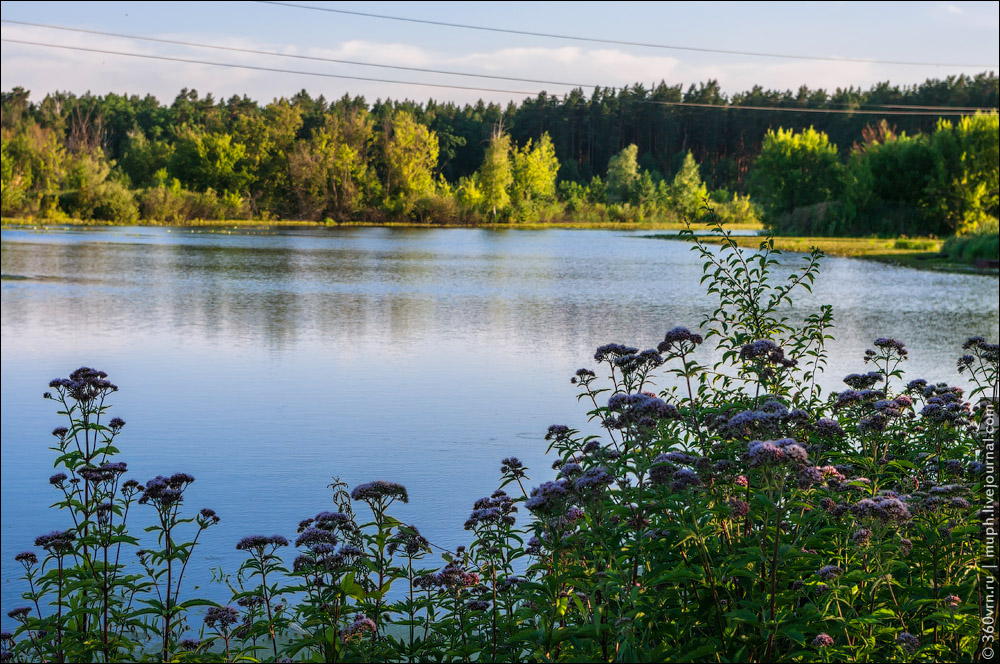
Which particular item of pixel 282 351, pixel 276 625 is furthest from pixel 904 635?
pixel 282 351

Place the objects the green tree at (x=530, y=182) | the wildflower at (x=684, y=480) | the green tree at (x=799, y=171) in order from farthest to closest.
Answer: the green tree at (x=530, y=182), the green tree at (x=799, y=171), the wildflower at (x=684, y=480)

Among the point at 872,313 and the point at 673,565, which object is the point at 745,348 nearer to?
the point at 673,565

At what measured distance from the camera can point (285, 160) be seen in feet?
222

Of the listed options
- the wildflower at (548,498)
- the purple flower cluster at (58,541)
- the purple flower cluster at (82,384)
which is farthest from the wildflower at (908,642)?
the purple flower cluster at (82,384)

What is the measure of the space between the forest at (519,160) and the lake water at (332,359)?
21.4m

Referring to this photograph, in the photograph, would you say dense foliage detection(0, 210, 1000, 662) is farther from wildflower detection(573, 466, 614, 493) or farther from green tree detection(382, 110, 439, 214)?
green tree detection(382, 110, 439, 214)

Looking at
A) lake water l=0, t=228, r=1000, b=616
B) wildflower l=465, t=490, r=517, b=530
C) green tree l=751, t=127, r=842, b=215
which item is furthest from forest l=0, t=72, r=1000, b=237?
wildflower l=465, t=490, r=517, b=530

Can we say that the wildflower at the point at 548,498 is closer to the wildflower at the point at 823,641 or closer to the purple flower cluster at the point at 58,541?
the wildflower at the point at 823,641

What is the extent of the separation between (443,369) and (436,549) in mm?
5498

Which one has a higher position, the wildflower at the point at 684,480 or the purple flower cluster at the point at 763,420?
the purple flower cluster at the point at 763,420

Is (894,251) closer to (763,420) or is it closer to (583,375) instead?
(583,375)

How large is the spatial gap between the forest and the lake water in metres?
21.4

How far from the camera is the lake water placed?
6102 mm

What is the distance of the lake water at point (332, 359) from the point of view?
20.0 feet
